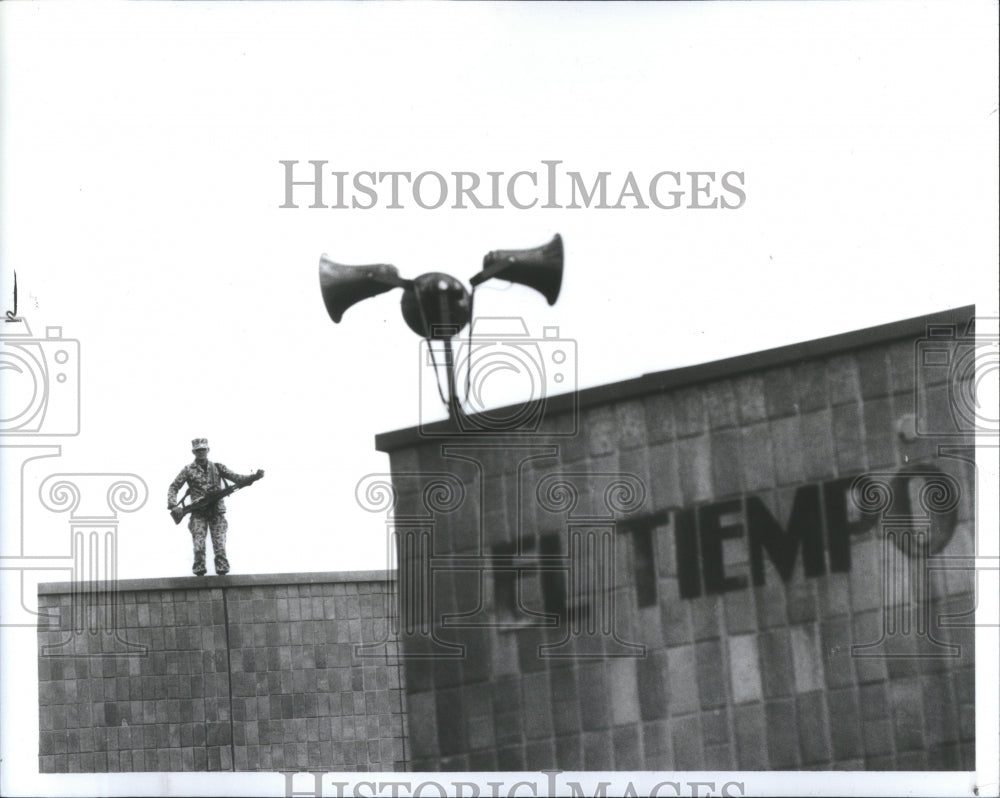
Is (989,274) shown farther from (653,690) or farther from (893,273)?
(653,690)

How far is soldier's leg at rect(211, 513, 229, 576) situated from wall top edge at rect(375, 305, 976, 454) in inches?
23.3

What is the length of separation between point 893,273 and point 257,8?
7.63ft

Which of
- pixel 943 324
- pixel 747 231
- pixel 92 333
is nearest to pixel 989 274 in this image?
pixel 943 324

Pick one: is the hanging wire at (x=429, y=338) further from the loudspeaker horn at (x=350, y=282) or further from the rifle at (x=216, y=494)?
the rifle at (x=216, y=494)

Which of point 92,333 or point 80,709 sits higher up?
point 92,333

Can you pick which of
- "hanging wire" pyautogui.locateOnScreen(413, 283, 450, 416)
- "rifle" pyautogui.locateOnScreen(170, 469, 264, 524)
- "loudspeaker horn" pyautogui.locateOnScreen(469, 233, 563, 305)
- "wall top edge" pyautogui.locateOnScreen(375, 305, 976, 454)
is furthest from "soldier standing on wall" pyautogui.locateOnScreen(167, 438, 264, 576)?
"loudspeaker horn" pyautogui.locateOnScreen(469, 233, 563, 305)

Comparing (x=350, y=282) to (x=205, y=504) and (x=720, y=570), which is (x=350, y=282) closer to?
(x=205, y=504)

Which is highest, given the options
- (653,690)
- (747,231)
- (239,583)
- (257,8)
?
(257,8)

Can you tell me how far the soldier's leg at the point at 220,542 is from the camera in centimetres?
389

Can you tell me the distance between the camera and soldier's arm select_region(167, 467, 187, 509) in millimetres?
3886

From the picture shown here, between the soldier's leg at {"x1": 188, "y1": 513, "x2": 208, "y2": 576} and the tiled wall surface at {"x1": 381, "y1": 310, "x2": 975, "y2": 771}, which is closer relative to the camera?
the tiled wall surface at {"x1": 381, "y1": 310, "x2": 975, "y2": 771}

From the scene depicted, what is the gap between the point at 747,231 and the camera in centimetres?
382

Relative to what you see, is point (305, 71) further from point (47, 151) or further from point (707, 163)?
point (707, 163)

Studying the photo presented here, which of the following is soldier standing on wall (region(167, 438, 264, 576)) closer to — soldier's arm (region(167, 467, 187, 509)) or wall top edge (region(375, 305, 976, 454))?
soldier's arm (region(167, 467, 187, 509))
